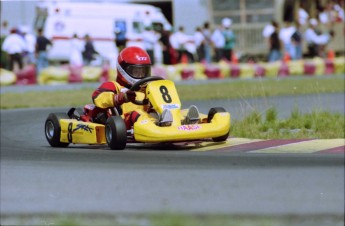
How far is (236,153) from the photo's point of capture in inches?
377

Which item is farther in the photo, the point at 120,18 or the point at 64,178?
the point at 120,18

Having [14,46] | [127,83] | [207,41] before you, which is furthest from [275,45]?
[127,83]

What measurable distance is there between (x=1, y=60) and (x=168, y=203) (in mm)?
25054

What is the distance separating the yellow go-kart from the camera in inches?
387

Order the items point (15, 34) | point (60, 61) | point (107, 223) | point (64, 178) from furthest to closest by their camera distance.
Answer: point (60, 61) → point (15, 34) → point (64, 178) → point (107, 223)

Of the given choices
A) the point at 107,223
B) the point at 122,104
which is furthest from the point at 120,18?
the point at 107,223

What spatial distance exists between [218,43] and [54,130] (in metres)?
19.5

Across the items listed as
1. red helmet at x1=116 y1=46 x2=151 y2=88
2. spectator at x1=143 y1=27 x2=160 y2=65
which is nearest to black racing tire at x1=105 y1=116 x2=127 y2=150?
red helmet at x1=116 y1=46 x2=151 y2=88

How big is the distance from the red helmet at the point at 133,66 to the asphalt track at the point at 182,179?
70 centimetres

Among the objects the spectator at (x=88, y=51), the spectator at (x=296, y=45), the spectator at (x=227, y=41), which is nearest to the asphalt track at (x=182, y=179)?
the spectator at (x=88, y=51)

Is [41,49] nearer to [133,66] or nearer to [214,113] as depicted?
[133,66]

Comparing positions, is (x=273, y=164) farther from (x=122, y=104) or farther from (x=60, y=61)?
(x=60, y=61)

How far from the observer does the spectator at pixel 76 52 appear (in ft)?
91.8

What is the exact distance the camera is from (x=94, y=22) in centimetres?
3198
